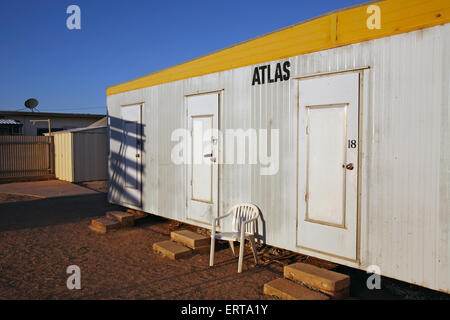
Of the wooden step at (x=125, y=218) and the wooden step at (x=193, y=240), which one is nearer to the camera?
the wooden step at (x=193, y=240)

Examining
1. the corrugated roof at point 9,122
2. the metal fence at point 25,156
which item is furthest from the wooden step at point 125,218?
the corrugated roof at point 9,122

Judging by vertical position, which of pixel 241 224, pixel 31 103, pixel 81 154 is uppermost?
pixel 31 103

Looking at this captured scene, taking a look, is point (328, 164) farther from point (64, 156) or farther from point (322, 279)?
point (64, 156)

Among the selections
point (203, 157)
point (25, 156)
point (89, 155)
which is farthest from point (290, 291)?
point (25, 156)

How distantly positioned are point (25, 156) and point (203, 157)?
1247 cm

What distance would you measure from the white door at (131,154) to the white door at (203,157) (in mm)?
1792

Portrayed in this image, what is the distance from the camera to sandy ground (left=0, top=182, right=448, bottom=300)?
4020mm

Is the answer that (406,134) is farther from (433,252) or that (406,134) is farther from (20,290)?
(20,290)

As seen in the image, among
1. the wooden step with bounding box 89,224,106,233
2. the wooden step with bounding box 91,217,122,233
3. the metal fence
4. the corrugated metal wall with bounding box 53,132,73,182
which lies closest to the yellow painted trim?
the wooden step with bounding box 91,217,122,233

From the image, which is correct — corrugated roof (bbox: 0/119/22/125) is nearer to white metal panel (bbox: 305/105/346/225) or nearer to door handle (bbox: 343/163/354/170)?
white metal panel (bbox: 305/105/346/225)

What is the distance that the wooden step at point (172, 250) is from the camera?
17.3ft

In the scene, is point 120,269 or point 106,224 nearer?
point 120,269

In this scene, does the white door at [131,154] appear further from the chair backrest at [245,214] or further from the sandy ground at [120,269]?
the chair backrest at [245,214]

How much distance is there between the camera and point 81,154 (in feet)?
48.3
